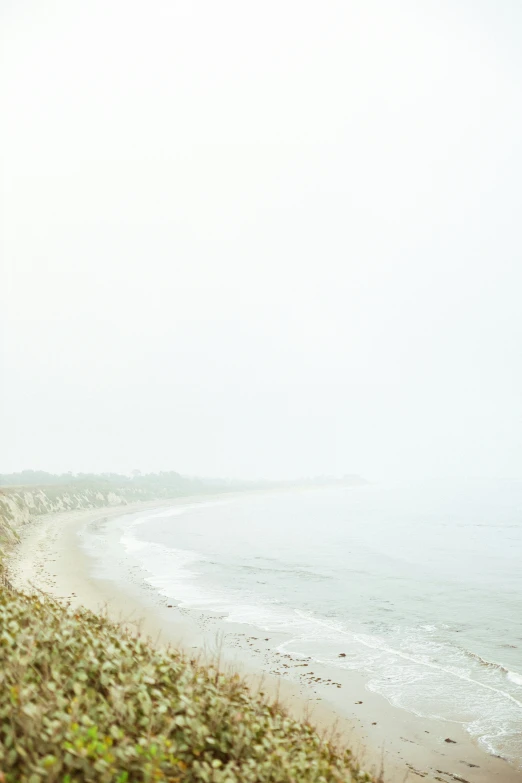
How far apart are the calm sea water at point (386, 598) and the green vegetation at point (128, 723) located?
24.0 feet

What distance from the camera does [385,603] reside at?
27.1 metres

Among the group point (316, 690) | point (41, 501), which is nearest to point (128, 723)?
point (316, 690)

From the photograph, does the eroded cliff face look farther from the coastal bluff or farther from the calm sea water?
the calm sea water

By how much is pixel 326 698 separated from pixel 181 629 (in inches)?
311

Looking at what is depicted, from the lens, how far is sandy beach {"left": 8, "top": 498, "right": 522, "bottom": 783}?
1110 centimetres

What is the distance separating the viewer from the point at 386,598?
28281 millimetres

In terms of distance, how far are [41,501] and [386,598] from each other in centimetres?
5337

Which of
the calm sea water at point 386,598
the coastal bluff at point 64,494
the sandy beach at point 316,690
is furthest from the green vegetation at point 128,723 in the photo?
the coastal bluff at point 64,494

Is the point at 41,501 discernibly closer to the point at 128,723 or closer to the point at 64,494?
the point at 64,494

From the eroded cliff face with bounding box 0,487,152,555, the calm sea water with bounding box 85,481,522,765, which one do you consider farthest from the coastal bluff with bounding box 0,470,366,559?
the calm sea water with bounding box 85,481,522,765

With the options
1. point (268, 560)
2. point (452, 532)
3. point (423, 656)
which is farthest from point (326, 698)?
point (452, 532)

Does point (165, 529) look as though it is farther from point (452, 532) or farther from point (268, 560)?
point (452, 532)

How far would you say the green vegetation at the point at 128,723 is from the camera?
6.23 metres

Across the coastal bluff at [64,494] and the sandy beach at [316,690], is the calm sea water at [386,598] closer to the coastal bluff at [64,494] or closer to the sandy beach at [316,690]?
the sandy beach at [316,690]
